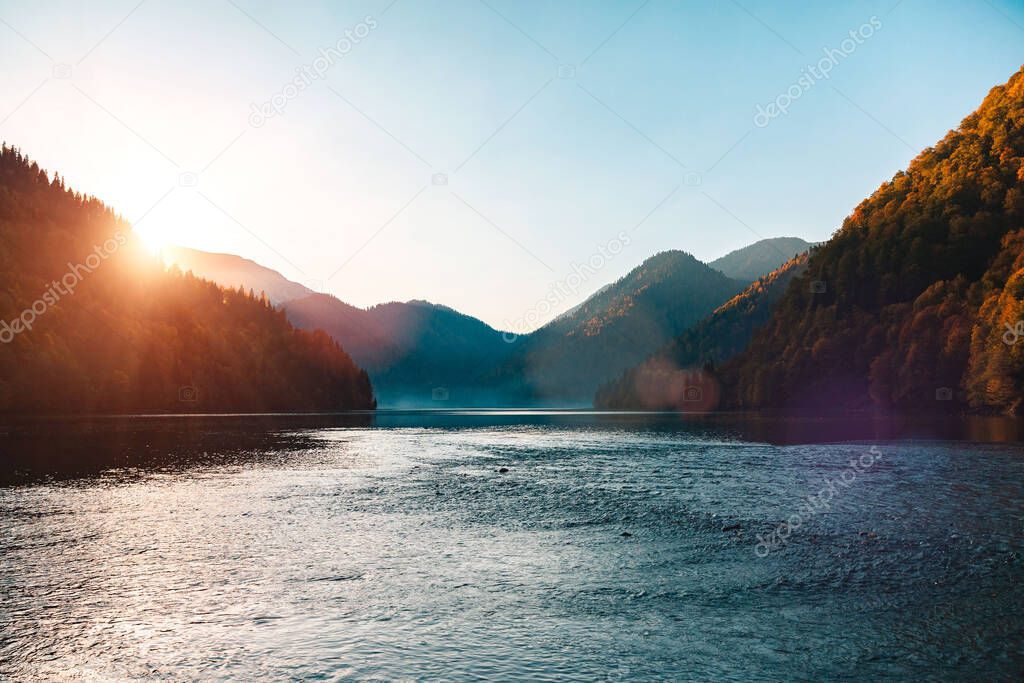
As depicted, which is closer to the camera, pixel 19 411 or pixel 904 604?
pixel 904 604

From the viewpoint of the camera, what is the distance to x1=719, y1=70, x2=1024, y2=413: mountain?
127562 millimetres

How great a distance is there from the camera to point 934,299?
504 feet

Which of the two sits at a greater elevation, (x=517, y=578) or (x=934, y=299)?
(x=934, y=299)

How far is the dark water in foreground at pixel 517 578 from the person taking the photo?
1268cm

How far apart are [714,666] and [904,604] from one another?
22.6ft

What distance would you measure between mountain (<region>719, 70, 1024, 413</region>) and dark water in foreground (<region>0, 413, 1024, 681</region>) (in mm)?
104450

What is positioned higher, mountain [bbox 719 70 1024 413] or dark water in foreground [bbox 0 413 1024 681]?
mountain [bbox 719 70 1024 413]

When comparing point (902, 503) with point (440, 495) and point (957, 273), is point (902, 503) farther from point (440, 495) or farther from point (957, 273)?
point (957, 273)

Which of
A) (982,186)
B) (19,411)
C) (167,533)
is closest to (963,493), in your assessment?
(167,533)

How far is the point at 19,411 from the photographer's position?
18662 cm

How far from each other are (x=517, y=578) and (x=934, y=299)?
16372cm

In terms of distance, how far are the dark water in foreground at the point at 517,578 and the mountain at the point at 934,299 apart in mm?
104450

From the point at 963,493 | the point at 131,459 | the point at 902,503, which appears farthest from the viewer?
the point at 131,459

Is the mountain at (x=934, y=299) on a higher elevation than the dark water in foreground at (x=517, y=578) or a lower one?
higher
